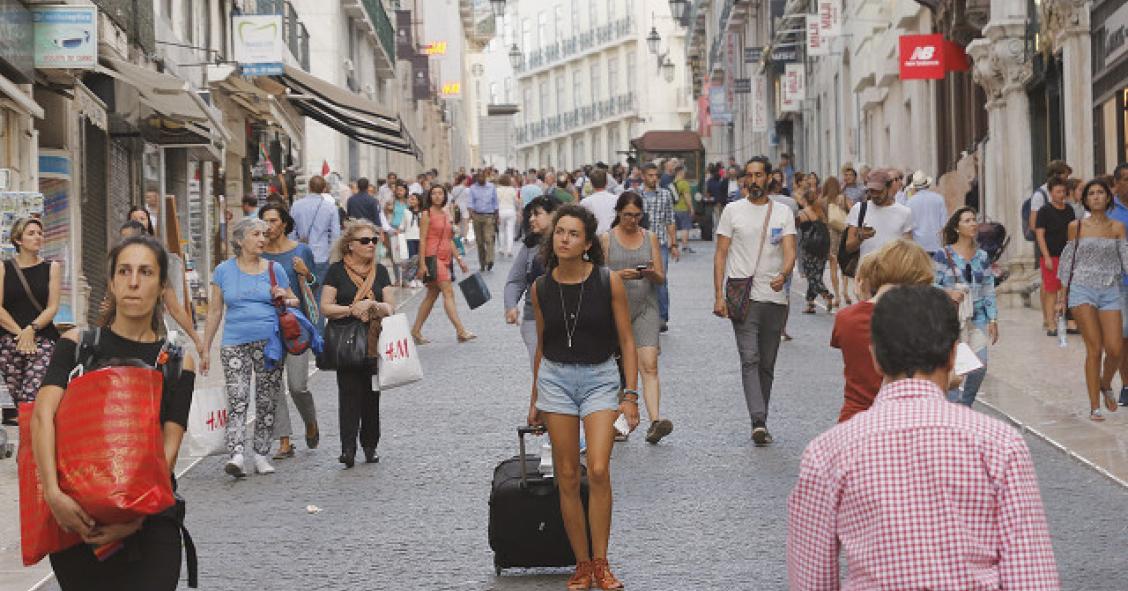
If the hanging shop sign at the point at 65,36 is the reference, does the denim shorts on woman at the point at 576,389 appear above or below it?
below

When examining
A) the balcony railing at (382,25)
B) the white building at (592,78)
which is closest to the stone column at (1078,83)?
the balcony railing at (382,25)

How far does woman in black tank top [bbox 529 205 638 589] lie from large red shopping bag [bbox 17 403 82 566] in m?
2.83

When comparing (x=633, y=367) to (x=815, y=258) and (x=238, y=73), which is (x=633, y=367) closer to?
(x=815, y=258)

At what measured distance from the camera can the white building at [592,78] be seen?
9862cm

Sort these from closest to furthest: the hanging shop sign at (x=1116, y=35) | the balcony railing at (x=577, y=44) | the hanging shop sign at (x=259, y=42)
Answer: the hanging shop sign at (x=1116, y=35), the hanging shop sign at (x=259, y=42), the balcony railing at (x=577, y=44)

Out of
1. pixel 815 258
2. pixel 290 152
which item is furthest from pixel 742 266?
pixel 290 152

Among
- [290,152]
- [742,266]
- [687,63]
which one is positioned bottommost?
[742,266]

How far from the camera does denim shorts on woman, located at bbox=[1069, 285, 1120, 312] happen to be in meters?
12.4

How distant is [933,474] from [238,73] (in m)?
26.1

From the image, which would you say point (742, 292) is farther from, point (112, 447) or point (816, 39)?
point (816, 39)

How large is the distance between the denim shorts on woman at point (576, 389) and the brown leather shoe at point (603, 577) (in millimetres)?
544

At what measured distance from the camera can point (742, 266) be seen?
39.2 ft

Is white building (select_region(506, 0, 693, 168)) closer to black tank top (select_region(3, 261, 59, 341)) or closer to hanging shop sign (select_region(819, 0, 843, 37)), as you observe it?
hanging shop sign (select_region(819, 0, 843, 37))

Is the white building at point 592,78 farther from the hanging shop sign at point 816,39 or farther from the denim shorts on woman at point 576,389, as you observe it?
the denim shorts on woman at point 576,389
